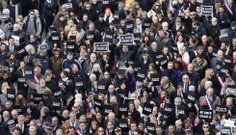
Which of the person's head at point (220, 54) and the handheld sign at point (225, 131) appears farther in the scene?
the person's head at point (220, 54)

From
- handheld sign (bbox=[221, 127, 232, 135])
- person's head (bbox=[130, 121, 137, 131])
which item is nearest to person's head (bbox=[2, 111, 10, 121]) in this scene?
person's head (bbox=[130, 121, 137, 131])

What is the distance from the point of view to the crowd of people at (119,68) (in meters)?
40.4

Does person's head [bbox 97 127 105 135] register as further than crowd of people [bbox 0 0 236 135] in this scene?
No

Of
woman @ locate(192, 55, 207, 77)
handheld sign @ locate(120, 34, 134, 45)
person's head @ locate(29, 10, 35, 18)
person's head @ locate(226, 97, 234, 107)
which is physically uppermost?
person's head @ locate(29, 10, 35, 18)

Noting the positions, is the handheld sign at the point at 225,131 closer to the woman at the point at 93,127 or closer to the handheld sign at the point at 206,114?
the handheld sign at the point at 206,114

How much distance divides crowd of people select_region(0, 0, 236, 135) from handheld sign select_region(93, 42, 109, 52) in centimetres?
3

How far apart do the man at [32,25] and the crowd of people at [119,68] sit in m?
0.03

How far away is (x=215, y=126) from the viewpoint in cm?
3978

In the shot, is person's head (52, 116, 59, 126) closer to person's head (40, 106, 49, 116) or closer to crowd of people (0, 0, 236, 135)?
crowd of people (0, 0, 236, 135)

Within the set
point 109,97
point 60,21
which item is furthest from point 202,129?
point 60,21

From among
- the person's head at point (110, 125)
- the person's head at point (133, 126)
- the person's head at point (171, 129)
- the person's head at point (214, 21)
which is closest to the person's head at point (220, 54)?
the person's head at point (214, 21)

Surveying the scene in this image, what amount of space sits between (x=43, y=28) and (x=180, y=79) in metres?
5.97

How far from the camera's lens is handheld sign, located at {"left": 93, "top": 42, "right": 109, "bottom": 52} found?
43.3 m

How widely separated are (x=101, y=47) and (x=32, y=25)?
10.2 feet
